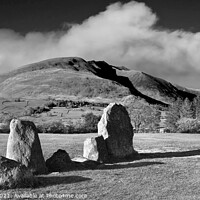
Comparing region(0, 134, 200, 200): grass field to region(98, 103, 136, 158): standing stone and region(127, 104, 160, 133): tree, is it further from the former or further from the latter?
region(127, 104, 160, 133): tree

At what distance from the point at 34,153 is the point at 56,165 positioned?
5.43 feet

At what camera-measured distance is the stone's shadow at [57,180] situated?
15234 millimetres

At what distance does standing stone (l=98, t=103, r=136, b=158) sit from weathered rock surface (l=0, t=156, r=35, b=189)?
10749 mm

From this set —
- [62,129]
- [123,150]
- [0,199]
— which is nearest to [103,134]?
[123,150]

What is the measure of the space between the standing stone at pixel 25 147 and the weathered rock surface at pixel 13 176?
3.07 meters

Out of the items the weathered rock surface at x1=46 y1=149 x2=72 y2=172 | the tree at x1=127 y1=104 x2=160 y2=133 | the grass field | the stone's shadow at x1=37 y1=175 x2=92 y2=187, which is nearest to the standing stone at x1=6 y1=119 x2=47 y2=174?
the weathered rock surface at x1=46 y1=149 x2=72 y2=172

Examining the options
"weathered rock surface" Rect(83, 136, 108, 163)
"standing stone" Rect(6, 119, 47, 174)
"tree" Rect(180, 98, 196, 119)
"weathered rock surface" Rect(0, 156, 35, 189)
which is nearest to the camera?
"weathered rock surface" Rect(0, 156, 35, 189)

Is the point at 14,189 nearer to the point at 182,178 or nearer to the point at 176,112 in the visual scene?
the point at 182,178

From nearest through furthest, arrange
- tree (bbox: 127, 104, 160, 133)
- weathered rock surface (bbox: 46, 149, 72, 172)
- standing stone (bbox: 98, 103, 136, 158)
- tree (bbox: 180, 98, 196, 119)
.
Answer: weathered rock surface (bbox: 46, 149, 72, 172)
standing stone (bbox: 98, 103, 136, 158)
tree (bbox: 127, 104, 160, 133)
tree (bbox: 180, 98, 196, 119)

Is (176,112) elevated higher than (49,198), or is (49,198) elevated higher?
(176,112)

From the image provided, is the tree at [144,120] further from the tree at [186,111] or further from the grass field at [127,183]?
the grass field at [127,183]

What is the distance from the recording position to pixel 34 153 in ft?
A: 60.0

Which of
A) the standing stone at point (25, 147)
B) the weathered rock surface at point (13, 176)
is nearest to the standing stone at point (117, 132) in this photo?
the standing stone at point (25, 147)

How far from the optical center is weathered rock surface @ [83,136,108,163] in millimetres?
22938
